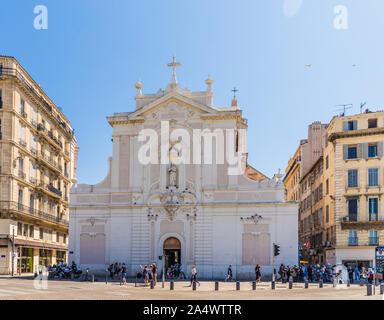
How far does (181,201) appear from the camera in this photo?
48750 mm

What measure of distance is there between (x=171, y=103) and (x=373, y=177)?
19963mm

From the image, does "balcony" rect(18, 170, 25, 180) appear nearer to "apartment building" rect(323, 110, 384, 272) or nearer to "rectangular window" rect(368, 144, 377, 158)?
"apartment building" rect(323, 110, 384, 272)

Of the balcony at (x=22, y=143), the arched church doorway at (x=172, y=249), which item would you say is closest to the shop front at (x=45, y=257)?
the balcony at (x=22, y=143)

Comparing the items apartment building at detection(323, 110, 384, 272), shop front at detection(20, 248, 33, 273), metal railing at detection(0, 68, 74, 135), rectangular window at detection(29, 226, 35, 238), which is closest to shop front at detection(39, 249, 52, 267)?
shop front at detection(20, 248, 33, 273)

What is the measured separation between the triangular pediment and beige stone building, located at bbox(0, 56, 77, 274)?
39.1 feet

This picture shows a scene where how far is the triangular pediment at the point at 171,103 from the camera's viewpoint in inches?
1957

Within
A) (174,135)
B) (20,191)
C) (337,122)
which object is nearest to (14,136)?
(20,191)

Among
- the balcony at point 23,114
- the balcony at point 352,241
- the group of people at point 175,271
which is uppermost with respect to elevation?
the balcony at point 23,114

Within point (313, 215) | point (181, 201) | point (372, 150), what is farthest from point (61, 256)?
point (372, 150)

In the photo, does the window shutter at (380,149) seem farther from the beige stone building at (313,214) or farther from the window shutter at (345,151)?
the beige stone building at (313,214)

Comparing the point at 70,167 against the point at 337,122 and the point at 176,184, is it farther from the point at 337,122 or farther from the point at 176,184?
the point at 337,122
